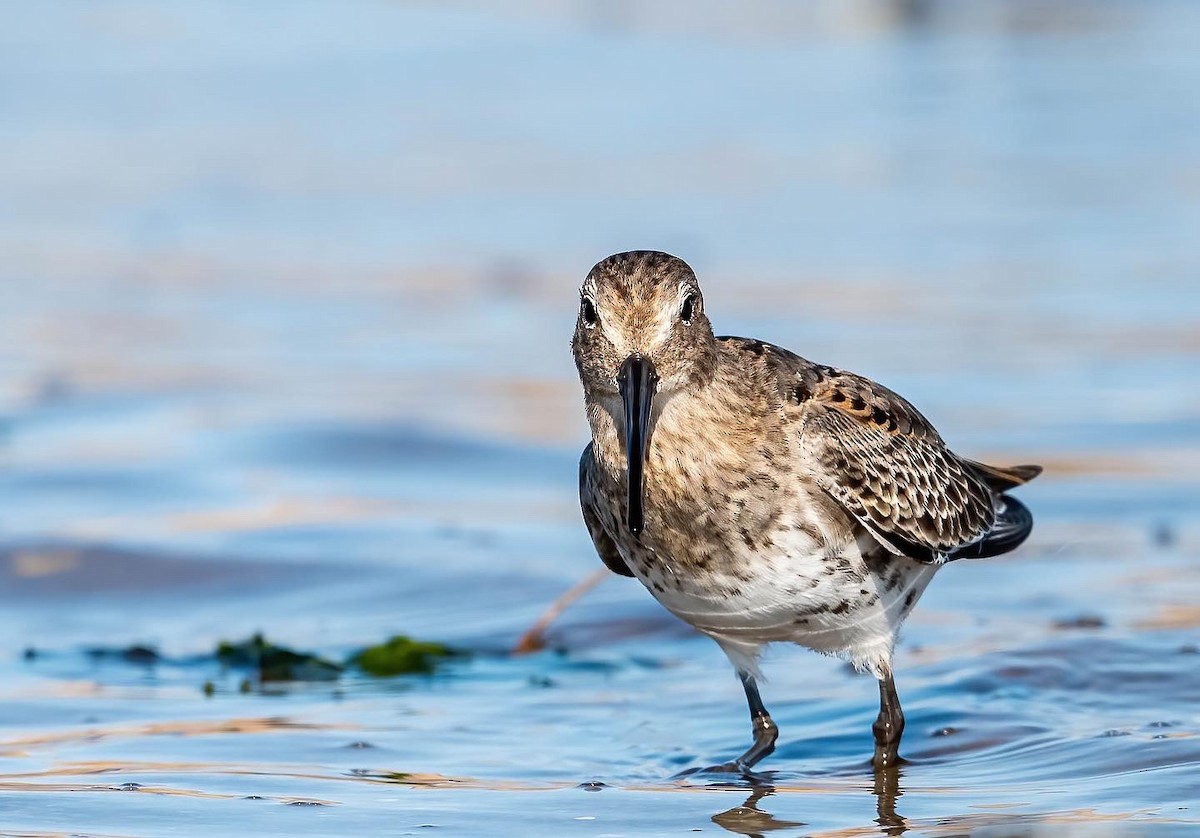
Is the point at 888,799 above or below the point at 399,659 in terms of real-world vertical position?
below

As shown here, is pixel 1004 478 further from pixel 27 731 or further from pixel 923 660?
pixel 27 731

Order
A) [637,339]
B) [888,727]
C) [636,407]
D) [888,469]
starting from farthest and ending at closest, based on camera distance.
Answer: [888,469]
[888,727]
[637,339]
[636,407]

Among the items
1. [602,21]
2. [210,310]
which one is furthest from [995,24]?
[210,310]

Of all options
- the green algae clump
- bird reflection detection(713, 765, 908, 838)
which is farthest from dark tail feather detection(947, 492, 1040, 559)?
the green algae clump

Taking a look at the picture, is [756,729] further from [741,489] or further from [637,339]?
[637,339]

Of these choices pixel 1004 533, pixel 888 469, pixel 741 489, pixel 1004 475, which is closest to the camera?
pixel 741 489

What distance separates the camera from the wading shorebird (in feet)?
18.9

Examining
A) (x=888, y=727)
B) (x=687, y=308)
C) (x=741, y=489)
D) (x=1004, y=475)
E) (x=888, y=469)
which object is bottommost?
(x=888, y=727)

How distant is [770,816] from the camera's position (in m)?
5.68

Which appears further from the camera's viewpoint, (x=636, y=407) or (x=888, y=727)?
(x=888, y=727)

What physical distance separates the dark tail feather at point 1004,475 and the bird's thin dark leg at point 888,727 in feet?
4.20

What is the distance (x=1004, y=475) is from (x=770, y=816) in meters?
2.32

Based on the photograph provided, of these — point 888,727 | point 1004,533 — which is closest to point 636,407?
point 888,727

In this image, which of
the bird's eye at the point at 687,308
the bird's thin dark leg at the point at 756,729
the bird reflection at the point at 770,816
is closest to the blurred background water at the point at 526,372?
the bird reflection at the point at 770,816
